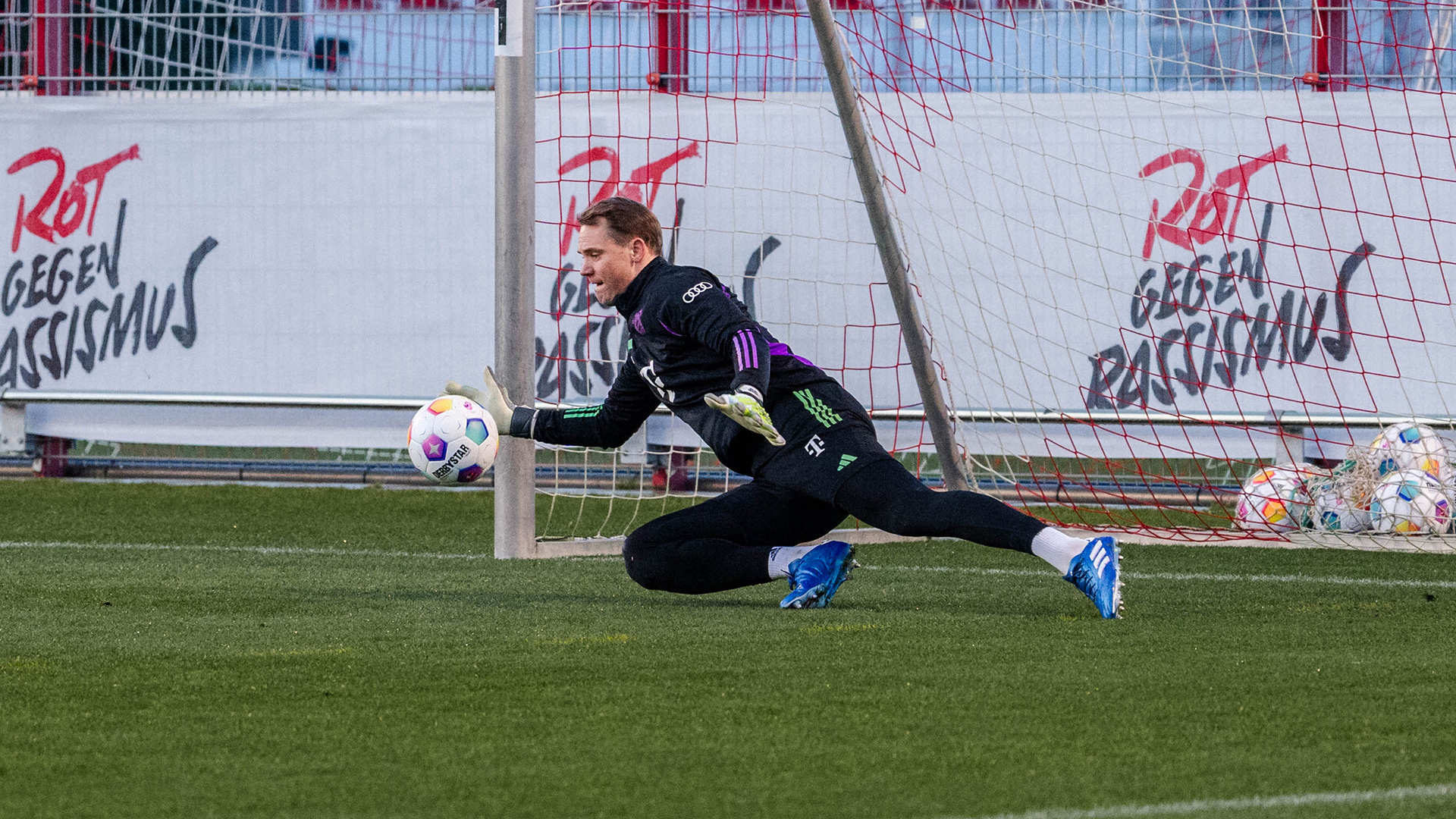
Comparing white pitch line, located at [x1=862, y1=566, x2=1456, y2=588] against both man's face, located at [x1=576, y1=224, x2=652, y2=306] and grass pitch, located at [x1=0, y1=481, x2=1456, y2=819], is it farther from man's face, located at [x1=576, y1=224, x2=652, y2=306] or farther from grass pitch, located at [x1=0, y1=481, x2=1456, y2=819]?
man's face, located at [x1=576, y1=224, x2=652, y2=306]

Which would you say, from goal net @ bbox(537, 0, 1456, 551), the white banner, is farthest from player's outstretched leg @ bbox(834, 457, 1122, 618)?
goal net @ bbox(537, 0, 1456, 551)

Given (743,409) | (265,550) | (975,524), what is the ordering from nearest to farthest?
(743,409), (975,524), (265,550)

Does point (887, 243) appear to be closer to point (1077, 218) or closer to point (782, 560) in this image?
point (782, 560)

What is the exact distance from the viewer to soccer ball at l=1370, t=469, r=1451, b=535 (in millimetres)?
7238

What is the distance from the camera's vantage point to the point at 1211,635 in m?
4.53

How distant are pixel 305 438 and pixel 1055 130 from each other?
461 centimetres

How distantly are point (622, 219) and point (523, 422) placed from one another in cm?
73

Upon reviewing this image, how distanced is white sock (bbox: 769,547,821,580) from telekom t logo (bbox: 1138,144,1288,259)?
5.08 m

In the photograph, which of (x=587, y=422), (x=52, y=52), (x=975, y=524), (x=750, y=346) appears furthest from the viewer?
(x=52, y=52)

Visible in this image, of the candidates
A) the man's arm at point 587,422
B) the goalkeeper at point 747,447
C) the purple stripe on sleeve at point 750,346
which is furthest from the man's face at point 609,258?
the purple stripe on sleeve at point 750,346

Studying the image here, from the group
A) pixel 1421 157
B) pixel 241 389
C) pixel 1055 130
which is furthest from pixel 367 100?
pixel 1421 157

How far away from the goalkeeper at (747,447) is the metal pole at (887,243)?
1365 millimetres

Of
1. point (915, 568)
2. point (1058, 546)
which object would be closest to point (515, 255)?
point (915, 568)

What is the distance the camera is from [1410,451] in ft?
25.2
